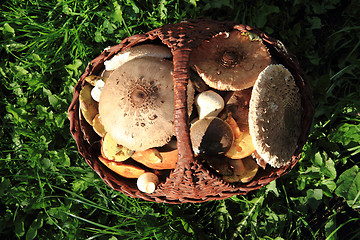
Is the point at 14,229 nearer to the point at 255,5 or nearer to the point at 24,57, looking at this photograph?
the point at 24,57

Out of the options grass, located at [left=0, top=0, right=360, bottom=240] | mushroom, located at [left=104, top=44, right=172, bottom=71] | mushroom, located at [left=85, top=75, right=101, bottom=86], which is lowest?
grass, located at [left=0, top=0, right=360, bottom=240]

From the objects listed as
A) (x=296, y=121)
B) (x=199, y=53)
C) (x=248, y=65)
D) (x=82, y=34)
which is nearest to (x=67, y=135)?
(x=82, y=34)

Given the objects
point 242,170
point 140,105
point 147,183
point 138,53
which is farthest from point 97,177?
point 242,170

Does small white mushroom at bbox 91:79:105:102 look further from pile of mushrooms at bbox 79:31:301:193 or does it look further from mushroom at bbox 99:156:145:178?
mushroom at bbox 99:156:145:178

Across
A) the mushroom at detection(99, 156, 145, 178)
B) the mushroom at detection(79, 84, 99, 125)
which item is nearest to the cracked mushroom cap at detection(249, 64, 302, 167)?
the mushroom at detection(99, 156, 145, 178)

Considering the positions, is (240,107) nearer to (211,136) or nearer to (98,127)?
(211,136)

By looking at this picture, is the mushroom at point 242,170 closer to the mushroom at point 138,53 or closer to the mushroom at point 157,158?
the mushroom at point 157,158
